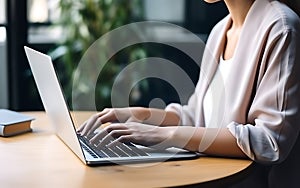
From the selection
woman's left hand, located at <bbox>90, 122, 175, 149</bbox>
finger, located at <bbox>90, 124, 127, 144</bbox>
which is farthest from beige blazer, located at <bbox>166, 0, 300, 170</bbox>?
finger, located at <bbox>90, 124, 127, 144</bbox>

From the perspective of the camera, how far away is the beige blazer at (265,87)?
130 centimetres

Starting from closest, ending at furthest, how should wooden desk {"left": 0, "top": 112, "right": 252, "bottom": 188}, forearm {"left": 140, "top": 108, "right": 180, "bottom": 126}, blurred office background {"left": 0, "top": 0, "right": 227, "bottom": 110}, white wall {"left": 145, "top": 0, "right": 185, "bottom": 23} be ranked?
wooden desk {"left": 0, "top": 112, "right": 252, "bottom": 188} < forearm {"left": 140, "top": 108, "right": 180, "bottom": 126} < blurred office background {"left": 0, "top": 0, "right": 227, "bottom": 110} < white wall {"left": 145, "top": 0, "right": 185, "bottom": 23}

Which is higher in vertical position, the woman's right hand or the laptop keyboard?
the laptop keyboard

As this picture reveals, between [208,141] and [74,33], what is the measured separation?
1670 millimetres

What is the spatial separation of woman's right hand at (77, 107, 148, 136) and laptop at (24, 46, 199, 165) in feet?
0.27

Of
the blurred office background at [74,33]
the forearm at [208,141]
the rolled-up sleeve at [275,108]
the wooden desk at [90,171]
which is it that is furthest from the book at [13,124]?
the blurred office background at [74,33]

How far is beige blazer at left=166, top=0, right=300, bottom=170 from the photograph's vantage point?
130 centimetres

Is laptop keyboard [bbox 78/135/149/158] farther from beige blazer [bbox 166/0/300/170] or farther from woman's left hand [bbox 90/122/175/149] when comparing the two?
beige blazer [bbox 166/0/300/170]

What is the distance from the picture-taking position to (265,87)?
53.2 inches

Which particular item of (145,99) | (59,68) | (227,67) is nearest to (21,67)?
(59,68)

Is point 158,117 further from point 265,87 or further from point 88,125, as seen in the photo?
point 265,87

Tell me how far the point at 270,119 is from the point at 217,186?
27cm

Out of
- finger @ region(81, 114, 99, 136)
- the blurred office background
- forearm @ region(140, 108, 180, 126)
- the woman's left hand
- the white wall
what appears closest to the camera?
the woman's left hand

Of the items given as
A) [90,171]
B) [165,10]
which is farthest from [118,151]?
[165,10]
